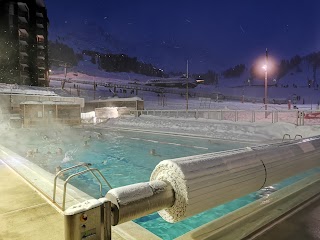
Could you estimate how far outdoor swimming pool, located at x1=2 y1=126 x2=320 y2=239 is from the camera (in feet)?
20.3

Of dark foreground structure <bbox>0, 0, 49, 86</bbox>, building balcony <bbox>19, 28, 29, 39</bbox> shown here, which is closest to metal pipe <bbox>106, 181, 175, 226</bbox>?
dark foreground structure <bbox>0, 0, 49, 86</bbox>

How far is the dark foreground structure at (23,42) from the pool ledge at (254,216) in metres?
50.6

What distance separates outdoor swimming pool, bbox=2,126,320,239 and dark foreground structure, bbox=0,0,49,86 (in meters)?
32.6

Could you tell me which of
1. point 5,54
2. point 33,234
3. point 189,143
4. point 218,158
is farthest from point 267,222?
point 5,54

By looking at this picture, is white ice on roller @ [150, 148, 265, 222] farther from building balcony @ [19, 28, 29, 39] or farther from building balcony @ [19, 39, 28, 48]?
building balcony @ [19, 28, 29, 39]

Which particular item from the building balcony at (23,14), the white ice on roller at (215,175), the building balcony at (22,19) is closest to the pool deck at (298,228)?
the white ice on roller at (215,175)

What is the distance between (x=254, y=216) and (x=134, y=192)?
2153mm

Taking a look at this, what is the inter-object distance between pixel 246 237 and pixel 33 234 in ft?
8.84

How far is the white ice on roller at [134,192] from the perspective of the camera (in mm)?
2480

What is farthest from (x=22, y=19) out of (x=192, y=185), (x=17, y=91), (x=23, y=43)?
(x=192, y=185)

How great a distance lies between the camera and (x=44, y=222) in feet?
11.6

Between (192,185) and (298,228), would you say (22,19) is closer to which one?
(192,185)

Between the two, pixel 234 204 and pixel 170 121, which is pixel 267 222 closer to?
pixel 234 204

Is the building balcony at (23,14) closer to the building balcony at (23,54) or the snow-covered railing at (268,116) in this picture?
the building balcony at (23,54)
